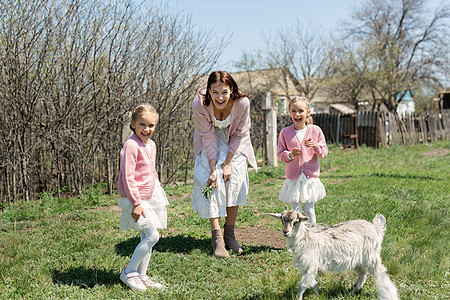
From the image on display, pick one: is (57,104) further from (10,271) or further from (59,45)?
(10,271)

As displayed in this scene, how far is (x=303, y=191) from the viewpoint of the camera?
4414 millimetres

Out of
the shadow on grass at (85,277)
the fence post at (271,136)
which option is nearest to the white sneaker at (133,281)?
the shadow on grass at (85,277)

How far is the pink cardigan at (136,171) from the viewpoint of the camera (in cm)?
346

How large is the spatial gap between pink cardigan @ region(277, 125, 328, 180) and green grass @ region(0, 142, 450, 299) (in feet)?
3.11

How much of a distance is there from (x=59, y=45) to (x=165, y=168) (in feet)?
12.1

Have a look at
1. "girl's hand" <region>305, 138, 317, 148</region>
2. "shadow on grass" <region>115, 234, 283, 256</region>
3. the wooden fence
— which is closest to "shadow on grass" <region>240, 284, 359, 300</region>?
"shadow on grass" <region>115, 234, 283, 256</region>

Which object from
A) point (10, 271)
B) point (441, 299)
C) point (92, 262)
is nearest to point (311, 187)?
point (441, 299)

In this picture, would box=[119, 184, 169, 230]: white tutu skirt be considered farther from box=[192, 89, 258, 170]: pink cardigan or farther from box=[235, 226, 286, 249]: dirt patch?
box=[235, 226, 286, 249]: dirt patch

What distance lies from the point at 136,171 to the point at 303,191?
1883 millimetres

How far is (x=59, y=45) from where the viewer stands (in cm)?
730

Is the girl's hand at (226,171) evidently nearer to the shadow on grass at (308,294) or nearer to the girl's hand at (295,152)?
the girl's hand at (295,152)

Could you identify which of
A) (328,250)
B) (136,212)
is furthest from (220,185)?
(328,250)

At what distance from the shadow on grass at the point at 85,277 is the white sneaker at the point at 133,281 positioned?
0.58ft

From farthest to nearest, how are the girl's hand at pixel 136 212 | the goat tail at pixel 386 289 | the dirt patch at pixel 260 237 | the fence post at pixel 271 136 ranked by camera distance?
the fence post at pixel 271 136 < the dirt patch at pixel 260 237 < the girl's hand at pixel 136 212 < the goat tail at pixel 386 289
